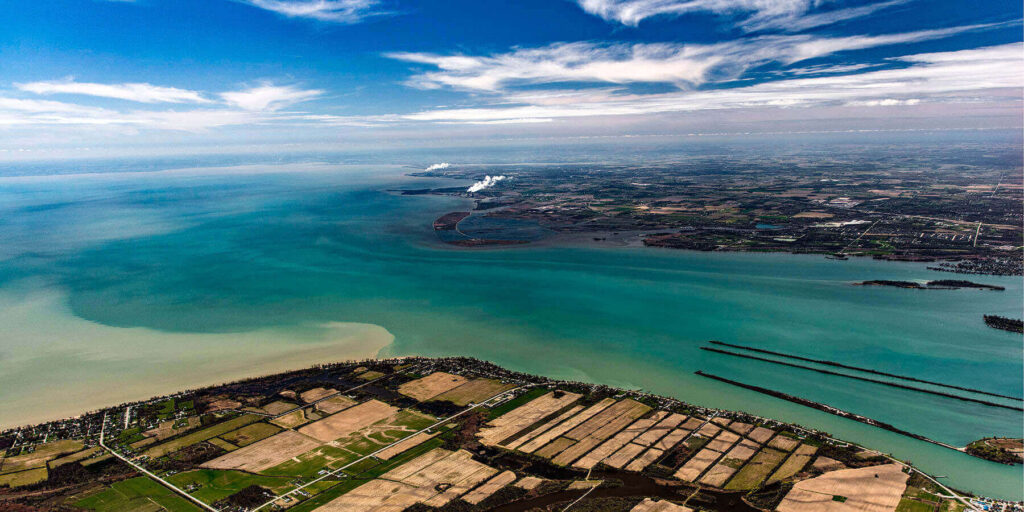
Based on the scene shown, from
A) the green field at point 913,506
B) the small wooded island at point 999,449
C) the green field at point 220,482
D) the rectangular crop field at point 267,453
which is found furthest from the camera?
the rectangular crop field at point 267,453

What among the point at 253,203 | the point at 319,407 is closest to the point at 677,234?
the point at 319,407

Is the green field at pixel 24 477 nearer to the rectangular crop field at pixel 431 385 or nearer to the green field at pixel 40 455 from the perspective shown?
the green field at pixel 40 455

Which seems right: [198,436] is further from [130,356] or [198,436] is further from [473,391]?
[130,356]

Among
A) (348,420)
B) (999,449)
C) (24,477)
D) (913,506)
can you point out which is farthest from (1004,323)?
(24,477)

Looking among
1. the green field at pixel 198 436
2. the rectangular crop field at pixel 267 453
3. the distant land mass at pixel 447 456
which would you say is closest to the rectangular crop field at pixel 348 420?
the distant land mass at pixel 447 456

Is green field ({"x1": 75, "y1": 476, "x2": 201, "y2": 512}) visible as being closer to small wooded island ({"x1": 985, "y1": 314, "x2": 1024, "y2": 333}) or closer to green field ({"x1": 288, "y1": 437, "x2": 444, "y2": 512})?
green field ({"x1": 288, "y1": 437, "x2": 444, "y2": 512})

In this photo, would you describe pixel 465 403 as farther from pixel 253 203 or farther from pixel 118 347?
pixel 253 203
